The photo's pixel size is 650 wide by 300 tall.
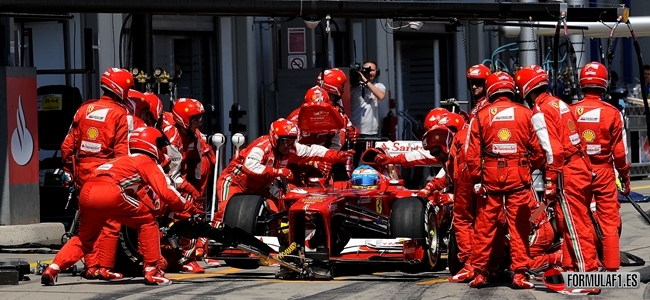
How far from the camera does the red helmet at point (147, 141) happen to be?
39.0ft

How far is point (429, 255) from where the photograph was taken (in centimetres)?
1248

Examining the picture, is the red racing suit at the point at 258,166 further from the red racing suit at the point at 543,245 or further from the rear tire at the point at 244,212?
the red racing suit at the point at 543,245

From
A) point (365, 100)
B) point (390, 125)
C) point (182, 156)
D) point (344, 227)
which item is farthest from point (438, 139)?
point (390, 125)

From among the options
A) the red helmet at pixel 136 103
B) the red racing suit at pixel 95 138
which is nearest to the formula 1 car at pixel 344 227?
the red racing suit at pixel 95 138

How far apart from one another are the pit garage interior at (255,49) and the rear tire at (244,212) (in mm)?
1809

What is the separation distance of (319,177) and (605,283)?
14.9ft

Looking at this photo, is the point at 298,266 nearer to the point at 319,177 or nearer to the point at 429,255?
the point at 429,255

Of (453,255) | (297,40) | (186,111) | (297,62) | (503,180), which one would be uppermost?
(297,40)

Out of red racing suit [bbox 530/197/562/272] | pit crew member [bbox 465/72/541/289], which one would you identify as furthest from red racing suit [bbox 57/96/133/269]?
red racing suit [bbox 530/197/562/272]

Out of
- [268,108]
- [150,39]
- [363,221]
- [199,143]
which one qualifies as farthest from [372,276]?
[268,108]

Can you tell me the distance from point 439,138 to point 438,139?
1 centimetres

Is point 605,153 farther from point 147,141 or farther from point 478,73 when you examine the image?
point 147,141

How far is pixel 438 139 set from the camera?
41.9 feet

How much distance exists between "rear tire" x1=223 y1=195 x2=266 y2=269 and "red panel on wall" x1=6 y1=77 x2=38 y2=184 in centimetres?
368
